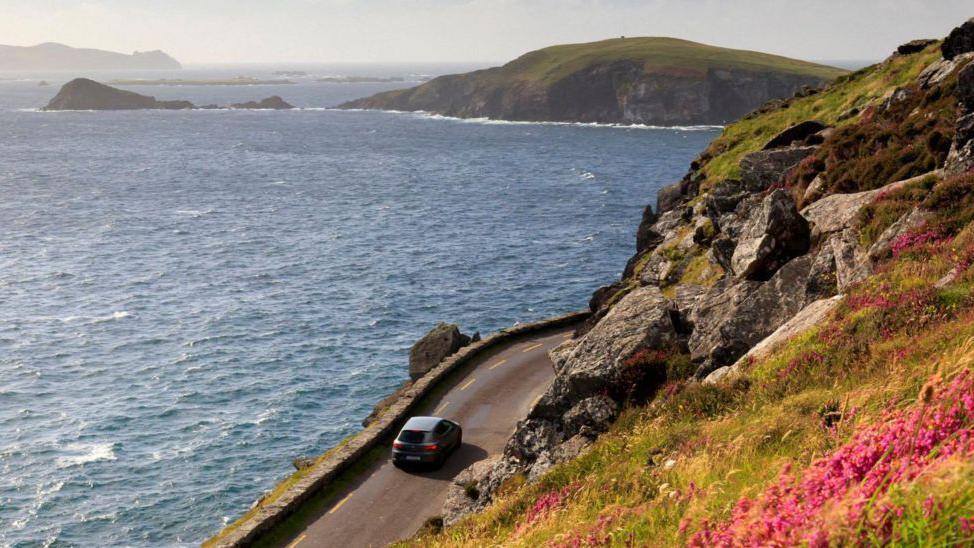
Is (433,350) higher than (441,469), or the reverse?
(433,350)

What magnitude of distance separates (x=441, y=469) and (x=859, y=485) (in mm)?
23692

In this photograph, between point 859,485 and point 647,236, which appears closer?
point 859,485

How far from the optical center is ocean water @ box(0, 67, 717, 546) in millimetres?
41531

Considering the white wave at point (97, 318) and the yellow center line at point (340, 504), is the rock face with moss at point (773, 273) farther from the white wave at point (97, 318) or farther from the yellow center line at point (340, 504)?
the white wave at point (97, 318)

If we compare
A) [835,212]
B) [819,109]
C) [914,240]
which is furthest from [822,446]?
[819,109]

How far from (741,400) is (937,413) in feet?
30.5

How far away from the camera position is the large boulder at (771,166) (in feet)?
139

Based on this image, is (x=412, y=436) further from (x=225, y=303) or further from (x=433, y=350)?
(x=225, y=303)

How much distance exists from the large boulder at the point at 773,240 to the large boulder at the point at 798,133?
21850 millimetres

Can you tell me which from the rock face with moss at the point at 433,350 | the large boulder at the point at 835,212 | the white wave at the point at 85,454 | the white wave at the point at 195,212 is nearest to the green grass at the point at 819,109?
the large boulder at the point at 835,212

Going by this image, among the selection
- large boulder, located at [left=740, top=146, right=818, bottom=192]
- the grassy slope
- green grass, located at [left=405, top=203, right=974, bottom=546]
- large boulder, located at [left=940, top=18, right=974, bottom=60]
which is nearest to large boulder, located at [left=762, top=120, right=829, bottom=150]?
large boulder, located at [left=740, top=146, right=818, bottom=192]

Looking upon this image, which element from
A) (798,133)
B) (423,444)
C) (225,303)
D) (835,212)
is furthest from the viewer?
(225,303)

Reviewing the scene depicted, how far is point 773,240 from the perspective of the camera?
2688 centimetres

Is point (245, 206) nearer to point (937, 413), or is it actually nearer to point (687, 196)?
point (687, 196)
